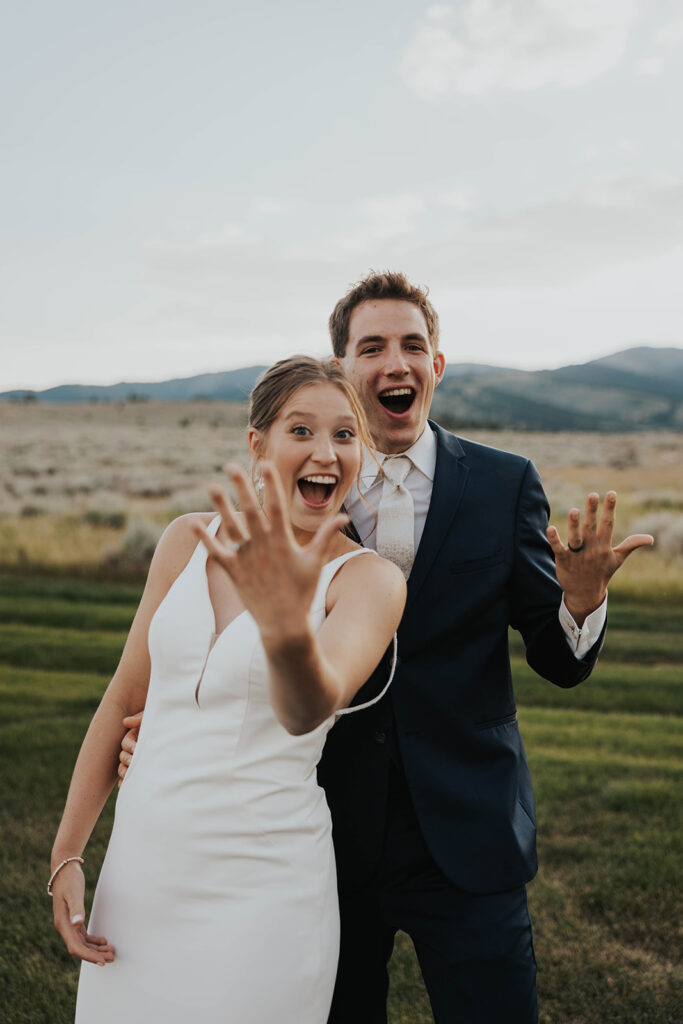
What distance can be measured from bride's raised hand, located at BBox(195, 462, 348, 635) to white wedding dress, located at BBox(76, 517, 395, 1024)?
0.53 m

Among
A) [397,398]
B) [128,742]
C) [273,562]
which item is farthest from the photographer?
[397,398]

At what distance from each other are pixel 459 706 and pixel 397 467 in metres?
0.81

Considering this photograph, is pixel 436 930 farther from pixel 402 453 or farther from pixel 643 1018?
pixel 643 1018

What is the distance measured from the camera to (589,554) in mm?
2549

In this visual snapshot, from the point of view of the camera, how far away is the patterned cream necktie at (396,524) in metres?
2.80

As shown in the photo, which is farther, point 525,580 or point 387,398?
point 387,398

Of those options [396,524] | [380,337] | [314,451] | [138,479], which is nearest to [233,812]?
[314,451]

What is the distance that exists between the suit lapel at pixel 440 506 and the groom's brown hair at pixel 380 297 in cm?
53

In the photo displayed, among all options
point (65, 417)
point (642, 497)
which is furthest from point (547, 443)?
point (642, 497)

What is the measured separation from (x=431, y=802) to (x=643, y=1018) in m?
2.14

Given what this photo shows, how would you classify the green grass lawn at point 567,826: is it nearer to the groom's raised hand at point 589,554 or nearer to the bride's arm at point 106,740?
the bride's arm at point 106,740

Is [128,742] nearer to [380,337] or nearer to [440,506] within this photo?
[440,506]

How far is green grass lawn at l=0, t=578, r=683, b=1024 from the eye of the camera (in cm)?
420

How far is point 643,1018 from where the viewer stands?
396 cm
